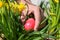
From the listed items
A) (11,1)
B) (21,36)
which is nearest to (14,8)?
(11,1)

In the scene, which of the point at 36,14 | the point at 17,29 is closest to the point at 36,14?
the point at 36,14

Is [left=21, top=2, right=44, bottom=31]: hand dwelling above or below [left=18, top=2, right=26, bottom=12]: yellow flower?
below

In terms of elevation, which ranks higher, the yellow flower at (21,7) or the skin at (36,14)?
the yellow flower at (21,7)

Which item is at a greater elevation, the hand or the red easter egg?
the hand

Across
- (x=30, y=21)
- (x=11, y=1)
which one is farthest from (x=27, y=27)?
(x=11, y=1)

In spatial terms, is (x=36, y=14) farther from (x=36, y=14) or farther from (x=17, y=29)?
(x=17, y=29)

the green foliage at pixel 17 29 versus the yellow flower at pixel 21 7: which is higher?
the yellow flower at pixel 21 7

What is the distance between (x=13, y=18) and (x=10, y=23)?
43 millimetres

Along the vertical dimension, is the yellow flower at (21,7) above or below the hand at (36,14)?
above

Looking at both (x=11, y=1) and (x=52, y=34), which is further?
(x=11, y=1)

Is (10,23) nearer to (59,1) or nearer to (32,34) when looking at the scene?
(32,34)

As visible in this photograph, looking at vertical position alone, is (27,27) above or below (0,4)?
below

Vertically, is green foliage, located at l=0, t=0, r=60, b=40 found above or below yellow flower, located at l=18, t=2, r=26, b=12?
below

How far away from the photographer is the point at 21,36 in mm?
1091
